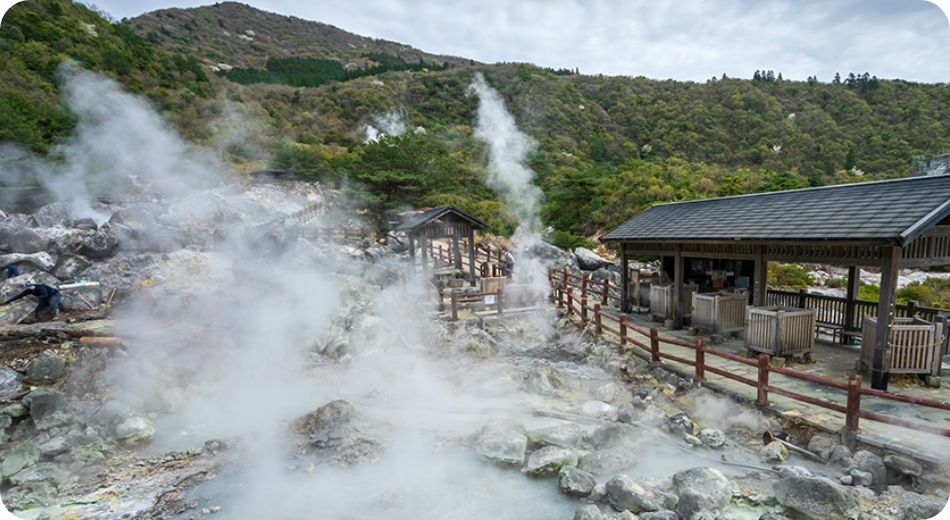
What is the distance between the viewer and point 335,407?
22.6 ft

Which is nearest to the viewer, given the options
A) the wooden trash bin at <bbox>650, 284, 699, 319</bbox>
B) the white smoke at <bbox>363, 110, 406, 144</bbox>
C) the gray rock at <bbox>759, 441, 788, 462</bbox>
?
the gray rock at <bbox>759, 441, 788, 462</bbox>

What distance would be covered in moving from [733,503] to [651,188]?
82.4ft

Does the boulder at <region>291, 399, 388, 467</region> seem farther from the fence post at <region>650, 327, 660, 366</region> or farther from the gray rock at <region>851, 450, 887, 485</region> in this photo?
the gray rock at <region>851, 450, 887, 485</region>

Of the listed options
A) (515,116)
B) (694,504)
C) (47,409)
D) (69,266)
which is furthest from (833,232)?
(515,116)

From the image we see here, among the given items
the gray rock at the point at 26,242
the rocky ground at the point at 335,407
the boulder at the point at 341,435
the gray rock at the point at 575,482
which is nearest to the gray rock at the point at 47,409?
the rocky ground at the point at 335,407

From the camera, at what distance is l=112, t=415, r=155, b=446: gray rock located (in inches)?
268

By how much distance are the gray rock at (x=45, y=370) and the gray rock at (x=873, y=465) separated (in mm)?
13357

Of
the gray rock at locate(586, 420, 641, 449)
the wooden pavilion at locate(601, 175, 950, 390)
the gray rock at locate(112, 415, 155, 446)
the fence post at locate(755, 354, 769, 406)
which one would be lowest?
the gray rock at locate(112, 415, 155, 446)

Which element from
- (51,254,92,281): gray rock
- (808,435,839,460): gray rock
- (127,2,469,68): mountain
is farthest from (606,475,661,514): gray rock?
(127,2,469,68): mountain

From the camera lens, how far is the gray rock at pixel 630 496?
4.48 metres

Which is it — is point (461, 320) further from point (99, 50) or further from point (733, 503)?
point (99, 50)

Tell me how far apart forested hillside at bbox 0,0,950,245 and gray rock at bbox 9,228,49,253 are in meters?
10.4

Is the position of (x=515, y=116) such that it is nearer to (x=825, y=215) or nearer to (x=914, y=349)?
(x=825, y=215)

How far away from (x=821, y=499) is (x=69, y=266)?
20.3m
